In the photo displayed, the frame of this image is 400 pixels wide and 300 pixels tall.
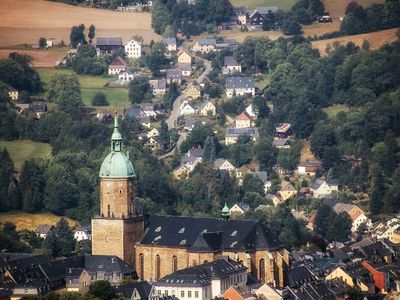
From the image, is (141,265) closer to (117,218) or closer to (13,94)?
(117,218)

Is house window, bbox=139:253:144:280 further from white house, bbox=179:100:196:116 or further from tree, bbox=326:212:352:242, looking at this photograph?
white house, bbox=179:100:196:116

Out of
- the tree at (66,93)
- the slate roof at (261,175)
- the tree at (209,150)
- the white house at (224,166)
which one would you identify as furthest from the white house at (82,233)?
the tree at (66,93)

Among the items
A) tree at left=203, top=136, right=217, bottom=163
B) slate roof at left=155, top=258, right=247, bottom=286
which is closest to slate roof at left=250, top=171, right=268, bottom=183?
tree at left=203, top=136, right=217, bottom=163

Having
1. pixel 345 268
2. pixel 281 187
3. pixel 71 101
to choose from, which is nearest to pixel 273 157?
pixel 281 187

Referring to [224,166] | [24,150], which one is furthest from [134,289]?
[224,166]

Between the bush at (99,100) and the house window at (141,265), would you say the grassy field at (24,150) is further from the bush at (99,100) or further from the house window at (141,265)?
the house window at (141,265)

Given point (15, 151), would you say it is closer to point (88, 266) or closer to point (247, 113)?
point (247, 113)
